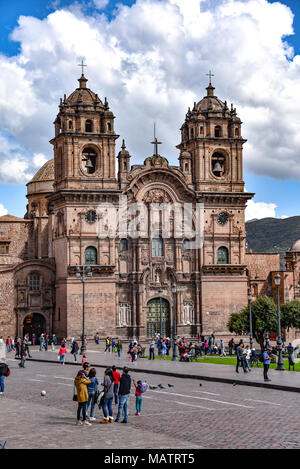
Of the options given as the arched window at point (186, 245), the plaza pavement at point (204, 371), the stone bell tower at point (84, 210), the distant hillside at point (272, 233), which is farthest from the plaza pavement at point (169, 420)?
the distant hillside at point (272, 233)

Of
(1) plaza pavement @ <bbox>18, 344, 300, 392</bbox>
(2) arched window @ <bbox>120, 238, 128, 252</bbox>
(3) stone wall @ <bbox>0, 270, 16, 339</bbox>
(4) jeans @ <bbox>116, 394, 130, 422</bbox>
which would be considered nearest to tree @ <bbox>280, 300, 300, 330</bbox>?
(2) arched window @ <bbox>120, 238, 128, 252</bbox>

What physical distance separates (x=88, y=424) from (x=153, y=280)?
44960 millimetres

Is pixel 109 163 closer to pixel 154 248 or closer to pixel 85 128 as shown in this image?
pixel 85 128

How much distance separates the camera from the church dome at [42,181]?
80.9 m

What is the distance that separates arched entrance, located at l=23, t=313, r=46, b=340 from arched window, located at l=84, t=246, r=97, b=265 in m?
6.18

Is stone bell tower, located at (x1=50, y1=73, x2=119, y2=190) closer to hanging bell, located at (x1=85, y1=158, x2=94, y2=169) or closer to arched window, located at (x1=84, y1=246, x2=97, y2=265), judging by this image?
hanging bell, located at (x1=85, y1=158, x2=94, y2=169)

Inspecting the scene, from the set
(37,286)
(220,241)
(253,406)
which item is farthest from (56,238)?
(253,406)

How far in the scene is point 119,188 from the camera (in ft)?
213

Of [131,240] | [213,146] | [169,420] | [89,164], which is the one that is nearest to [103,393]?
[169,420]

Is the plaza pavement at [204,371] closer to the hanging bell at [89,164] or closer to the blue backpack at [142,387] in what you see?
the blue backpack at [142,387]

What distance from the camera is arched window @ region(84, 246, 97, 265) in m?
63.3

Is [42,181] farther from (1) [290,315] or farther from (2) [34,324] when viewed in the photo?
(1) [290,315]

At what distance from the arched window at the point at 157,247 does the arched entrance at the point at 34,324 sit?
414 inches
